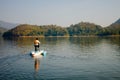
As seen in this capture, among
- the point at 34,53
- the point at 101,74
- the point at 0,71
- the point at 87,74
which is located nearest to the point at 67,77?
the point at 87,74

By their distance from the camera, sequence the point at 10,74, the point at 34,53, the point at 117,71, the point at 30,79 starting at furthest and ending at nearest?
the point at 34,53 → the point at 117,71 → the point at 10,74 → the point at 30,79

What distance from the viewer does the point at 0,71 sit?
27.5 metres

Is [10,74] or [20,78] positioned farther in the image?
[10,74]

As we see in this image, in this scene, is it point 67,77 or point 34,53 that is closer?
point 67,77

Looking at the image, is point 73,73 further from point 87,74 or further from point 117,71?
point 117,71

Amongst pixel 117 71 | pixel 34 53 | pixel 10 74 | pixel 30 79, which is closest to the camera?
pixel 30 79

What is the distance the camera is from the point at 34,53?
41.8 metres

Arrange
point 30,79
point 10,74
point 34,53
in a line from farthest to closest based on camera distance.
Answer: point 34,53
point 10,74
point 30,79

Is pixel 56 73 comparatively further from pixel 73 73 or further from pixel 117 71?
pixel 117 71

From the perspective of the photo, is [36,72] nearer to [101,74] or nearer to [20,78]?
[20,78]

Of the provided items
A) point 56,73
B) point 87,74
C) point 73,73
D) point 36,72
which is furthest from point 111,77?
point 36,72

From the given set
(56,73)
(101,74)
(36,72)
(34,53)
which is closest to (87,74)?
(101,74)

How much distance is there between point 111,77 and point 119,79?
1.07 meters

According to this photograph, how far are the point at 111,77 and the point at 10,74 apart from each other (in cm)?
1233
